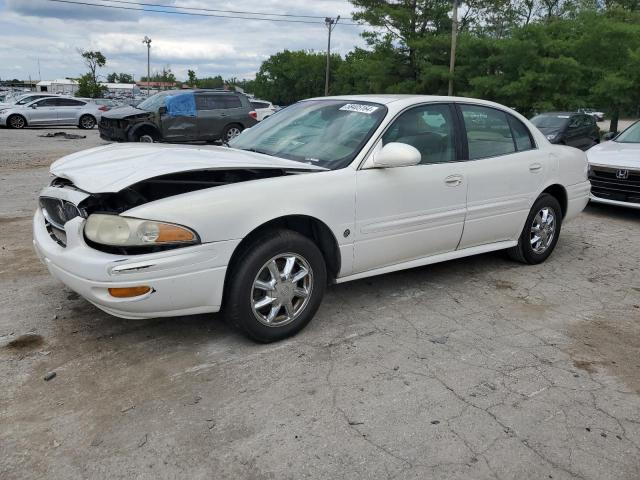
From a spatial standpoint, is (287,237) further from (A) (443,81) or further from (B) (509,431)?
(A) (443,81)

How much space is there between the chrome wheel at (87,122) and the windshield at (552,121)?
1815 cm

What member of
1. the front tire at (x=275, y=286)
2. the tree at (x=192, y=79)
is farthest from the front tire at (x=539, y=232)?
the tree at (x=192, y=79)

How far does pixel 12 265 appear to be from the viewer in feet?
16.2

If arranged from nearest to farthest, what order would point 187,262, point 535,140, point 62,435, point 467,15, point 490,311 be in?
point 62,435 < point 187,262 < point 490,311 < point 535,140 < point 467,15

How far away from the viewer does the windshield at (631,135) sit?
873 cm

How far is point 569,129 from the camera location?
15.5 metres

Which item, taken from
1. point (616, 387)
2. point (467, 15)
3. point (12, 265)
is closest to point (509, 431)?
point (616, 387)

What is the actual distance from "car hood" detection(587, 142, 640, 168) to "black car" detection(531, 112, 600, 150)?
6.76 meters

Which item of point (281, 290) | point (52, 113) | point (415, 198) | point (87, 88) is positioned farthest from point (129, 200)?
point (87, 88)

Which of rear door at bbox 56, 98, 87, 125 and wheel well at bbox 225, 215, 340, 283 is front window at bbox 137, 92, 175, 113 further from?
wheel well at bbox 225, 215, 340, 283

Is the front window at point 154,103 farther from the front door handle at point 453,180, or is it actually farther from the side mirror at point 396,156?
the side mirror at point 396,156

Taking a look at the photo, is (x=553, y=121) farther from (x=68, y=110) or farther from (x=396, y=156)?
(x=68, y=110)

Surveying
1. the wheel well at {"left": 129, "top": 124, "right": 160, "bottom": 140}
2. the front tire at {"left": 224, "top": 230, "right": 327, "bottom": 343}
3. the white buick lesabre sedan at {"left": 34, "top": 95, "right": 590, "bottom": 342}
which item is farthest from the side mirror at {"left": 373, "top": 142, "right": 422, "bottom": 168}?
the wheel well at {"left": 129, "top": 124, "right": 160, "bottom": 140}

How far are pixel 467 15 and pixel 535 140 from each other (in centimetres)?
3997
